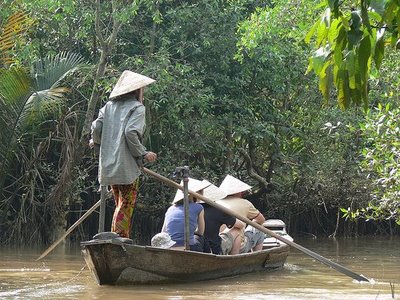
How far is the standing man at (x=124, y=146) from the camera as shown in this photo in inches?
274

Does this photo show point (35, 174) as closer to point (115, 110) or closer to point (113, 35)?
point (113, 35)

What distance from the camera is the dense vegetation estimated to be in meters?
11.6

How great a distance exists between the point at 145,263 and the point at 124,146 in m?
0.99

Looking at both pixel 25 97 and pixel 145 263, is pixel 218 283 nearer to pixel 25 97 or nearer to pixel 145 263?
pixel 145 263

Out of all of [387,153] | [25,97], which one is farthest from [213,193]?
[25,97]

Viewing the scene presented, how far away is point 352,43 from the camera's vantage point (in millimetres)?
2201

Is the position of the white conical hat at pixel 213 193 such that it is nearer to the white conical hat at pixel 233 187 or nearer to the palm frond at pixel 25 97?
the white conical hat at pixel 233 187

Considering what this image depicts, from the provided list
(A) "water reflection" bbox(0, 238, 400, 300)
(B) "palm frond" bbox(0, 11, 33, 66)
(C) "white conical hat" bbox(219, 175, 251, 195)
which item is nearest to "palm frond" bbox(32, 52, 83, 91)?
(B) "palm frond" bbox(0, 11, 33, 66)

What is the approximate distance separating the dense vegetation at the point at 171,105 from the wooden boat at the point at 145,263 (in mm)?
3928

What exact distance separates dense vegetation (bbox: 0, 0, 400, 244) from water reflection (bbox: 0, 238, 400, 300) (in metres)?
1.49

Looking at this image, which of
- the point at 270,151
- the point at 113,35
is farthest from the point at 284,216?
the point at 113,35

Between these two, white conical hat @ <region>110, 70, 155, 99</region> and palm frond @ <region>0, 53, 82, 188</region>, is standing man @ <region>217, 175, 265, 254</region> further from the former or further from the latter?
palm frond @ <region>0, 53, 82, 188</region>

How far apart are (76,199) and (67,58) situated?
2116 mm

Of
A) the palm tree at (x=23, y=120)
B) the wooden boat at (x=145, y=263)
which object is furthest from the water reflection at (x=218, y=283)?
the palm tree at (x=23, y=120)
